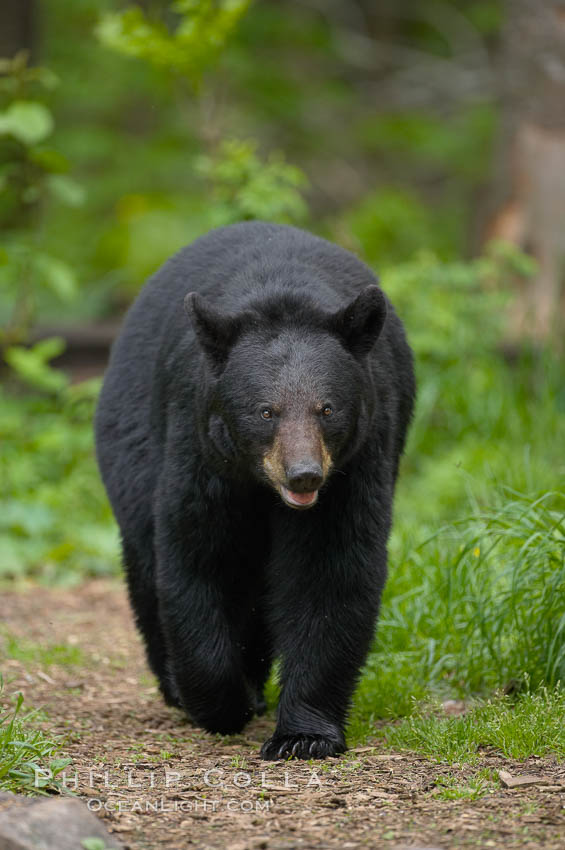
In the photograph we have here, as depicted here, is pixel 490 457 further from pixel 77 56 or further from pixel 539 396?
pixel 77 56

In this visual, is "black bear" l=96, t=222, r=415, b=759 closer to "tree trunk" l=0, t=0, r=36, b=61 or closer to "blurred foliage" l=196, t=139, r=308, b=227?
"blurred foliage" l=196, t=139, r=308, b=227

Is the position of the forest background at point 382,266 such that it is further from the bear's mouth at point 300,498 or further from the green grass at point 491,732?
the bear's mouth at point 300,498

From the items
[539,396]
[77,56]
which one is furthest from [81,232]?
[539,396]

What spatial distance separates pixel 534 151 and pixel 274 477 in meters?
7.36

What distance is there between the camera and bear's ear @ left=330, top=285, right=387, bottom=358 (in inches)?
161

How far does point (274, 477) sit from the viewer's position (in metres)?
3.94

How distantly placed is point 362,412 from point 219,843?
158 cm

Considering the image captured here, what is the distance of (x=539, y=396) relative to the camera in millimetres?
8367

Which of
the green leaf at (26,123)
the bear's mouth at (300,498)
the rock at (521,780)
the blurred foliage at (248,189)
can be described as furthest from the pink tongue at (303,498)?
the green leaf at (26,123)

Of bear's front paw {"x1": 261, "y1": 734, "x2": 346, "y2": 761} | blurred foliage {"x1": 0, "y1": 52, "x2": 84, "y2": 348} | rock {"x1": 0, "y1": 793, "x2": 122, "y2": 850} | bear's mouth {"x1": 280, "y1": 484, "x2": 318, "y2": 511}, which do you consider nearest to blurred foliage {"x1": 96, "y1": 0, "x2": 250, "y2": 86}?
blurred foliage {"x1": 0, "y1": 52, "x2": 84, "y2": 348}

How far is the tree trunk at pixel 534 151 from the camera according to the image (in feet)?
33.1

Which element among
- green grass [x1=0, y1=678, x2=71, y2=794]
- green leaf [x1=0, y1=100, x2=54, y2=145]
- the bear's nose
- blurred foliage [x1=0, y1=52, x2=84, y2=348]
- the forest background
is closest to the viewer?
green grass [x1=0, y1=678, x2=71, y2=794]

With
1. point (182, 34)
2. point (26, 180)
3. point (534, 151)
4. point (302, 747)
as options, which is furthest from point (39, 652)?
point (534, 151)

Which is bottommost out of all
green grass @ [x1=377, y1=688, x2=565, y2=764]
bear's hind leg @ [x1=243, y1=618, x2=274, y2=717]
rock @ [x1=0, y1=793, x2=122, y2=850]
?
bear's hind leg @ [x1=243, y1=618, x2=274, y2=717]
